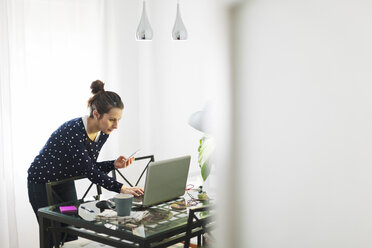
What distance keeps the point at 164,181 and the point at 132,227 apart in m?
0.41

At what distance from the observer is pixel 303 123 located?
247 millimetres

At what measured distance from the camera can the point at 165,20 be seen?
3906 mm

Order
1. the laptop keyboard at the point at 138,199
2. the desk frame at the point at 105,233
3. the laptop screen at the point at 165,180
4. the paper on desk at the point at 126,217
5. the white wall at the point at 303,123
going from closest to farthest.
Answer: the white wall at the point at 303,123 < the desk frame at the point at 105,233 < the paper on desk at the point at 126,217 < the laptop screen at the point at 165,180 < the laptop keyboard at the point at 138,199

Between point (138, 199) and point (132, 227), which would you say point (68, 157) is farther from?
point (132, 227)

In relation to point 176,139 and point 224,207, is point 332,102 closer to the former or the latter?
point 224,207

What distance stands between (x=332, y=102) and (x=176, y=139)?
361cm

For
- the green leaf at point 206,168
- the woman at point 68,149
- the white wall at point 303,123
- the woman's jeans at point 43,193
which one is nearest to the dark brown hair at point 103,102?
the woman at point 68,149

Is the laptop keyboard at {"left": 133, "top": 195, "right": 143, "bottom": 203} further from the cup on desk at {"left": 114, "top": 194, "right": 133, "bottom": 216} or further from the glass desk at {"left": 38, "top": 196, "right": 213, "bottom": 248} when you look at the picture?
the cup on desk at {"left": 114, "top": 194, "right": 133, "bottom": 216}

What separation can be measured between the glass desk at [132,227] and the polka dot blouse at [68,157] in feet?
0.74

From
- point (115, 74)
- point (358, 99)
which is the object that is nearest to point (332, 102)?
point (358, 99)

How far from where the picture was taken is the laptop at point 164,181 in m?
1.95

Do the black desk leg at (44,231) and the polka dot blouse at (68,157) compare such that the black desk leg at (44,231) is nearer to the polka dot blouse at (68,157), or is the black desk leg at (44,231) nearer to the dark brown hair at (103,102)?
the polka dot blouse at (68,157)

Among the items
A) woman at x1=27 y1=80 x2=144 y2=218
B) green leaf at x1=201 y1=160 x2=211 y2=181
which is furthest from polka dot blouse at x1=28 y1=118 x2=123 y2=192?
green leaf at x1=201 y1=160 x2=211 y2=181

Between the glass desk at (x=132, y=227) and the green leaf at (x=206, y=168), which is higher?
the green leaf at (x=206, y=168)
